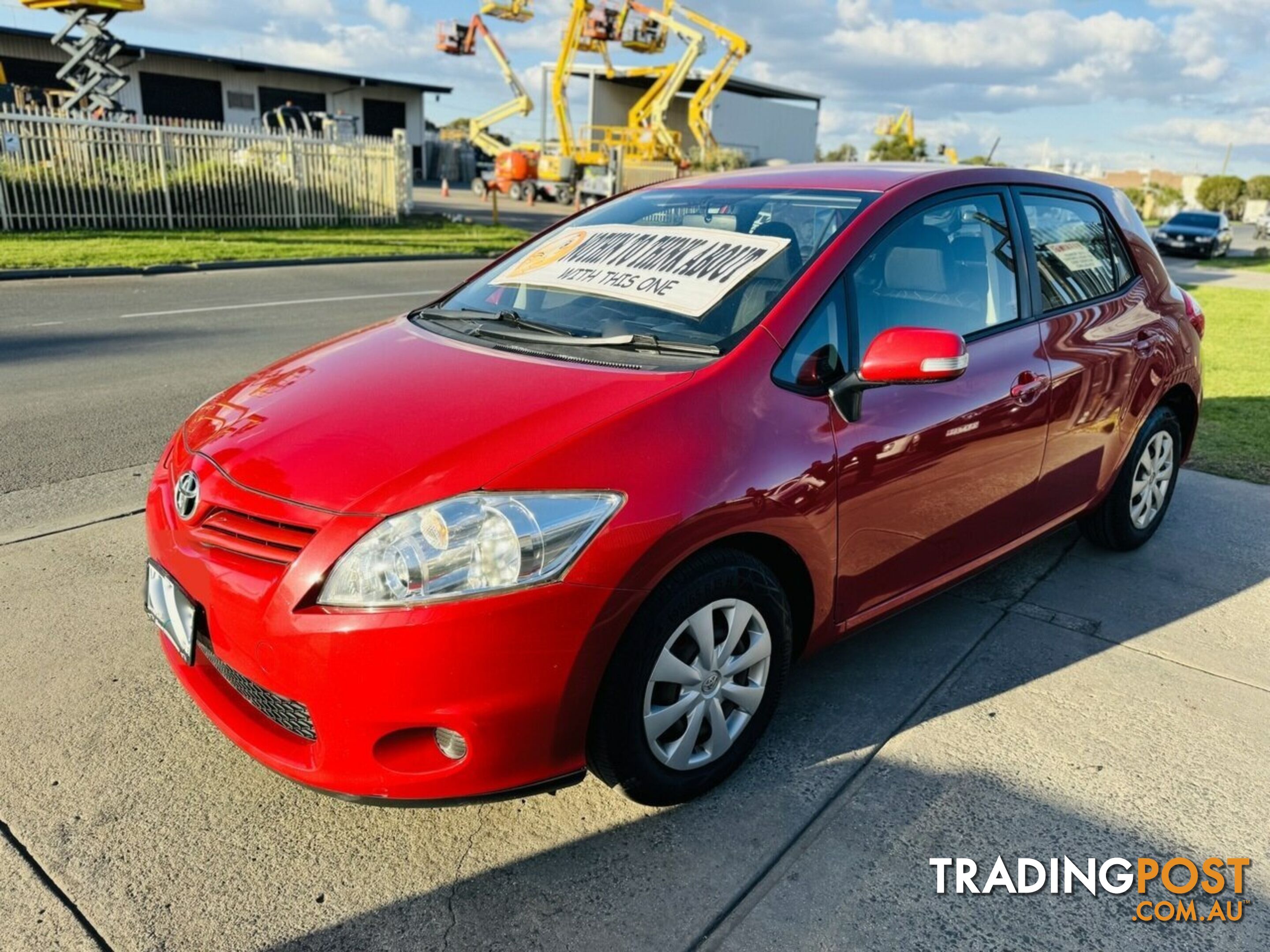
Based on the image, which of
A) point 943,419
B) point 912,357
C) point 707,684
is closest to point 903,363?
point 912,357

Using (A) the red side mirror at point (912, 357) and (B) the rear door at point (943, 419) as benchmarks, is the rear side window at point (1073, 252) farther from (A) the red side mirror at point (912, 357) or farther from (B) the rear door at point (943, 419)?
(A) the red side mirror at point (912, 357)

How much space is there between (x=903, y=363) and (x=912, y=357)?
0.03 meters

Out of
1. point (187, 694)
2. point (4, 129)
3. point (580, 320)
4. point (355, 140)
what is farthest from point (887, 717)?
point (355, 140)

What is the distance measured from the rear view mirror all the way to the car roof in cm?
70

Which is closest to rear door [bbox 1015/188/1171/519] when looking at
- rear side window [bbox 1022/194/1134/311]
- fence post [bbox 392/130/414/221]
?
rear side window [bbox 1022/194/1134/311]

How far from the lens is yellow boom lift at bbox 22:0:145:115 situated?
2042 cm

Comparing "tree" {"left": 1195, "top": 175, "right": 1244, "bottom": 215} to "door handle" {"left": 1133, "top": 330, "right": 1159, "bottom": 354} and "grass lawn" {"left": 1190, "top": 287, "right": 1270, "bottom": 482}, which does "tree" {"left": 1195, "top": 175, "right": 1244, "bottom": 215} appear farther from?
"door handle" {"left": 1133, "top": 330, "right": 1159, "bottom": 354}

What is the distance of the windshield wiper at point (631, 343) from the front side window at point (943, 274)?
0.52 meters

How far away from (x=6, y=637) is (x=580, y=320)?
226cm

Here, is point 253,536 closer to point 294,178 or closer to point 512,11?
point 294,178

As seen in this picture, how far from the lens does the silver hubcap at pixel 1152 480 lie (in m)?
4.26

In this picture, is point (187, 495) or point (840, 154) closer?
point (187, 495)

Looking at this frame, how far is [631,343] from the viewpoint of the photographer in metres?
2.80

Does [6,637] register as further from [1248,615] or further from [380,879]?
[1248,615]
